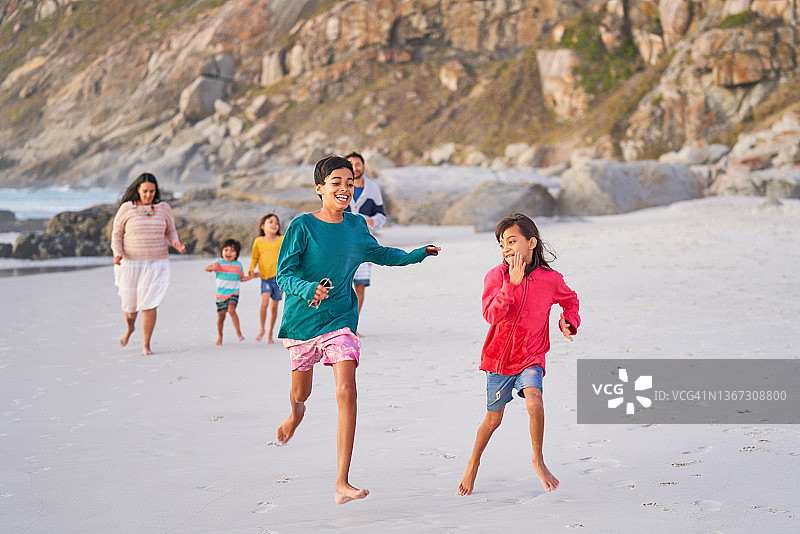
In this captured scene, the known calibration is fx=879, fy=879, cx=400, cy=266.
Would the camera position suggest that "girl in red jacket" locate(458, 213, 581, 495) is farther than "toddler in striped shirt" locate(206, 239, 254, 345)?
No

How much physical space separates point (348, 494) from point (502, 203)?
19541mm

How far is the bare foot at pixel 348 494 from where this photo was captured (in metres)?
3.77

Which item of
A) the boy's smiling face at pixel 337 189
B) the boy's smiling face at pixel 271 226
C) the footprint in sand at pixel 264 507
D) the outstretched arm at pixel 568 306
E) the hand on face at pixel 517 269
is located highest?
the boy's smiling face at pixel 337 189

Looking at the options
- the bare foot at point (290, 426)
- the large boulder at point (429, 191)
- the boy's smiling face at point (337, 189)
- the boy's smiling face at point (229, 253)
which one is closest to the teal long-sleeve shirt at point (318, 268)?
the boy's smiling face at point (337, 189)

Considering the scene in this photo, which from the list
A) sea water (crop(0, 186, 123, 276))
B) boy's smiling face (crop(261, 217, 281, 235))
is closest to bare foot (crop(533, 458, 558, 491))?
boy's smiling face (crop(261, 217, 281, 235))

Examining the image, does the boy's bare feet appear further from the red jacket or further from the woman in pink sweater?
the woman in pink sweater

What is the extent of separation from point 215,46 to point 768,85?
157 ft

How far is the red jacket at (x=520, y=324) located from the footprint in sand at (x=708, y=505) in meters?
0.87

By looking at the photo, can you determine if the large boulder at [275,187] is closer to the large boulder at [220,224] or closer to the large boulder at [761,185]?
the large boulder at [220,224]

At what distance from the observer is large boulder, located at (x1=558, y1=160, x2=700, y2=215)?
23.4m

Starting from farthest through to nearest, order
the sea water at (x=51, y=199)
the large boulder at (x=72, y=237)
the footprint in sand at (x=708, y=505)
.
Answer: the sea water at (x=51, y=199) → the large boulder at (x=72, y=237) → the footprint in sand at (x=708, y=505)

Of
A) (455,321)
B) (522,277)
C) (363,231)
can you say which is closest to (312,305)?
(363,231)

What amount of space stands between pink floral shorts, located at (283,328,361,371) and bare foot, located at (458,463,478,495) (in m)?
0.72

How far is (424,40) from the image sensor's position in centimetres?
6138
